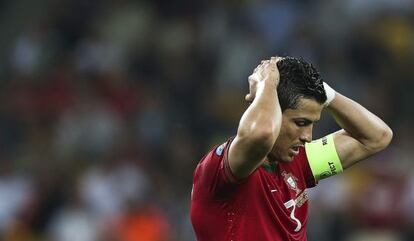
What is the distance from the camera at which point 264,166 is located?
16.4 ft

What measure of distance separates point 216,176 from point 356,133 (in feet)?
3.56

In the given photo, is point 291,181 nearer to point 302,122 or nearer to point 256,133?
point 302,122

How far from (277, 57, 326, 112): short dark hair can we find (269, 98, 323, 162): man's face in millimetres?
28

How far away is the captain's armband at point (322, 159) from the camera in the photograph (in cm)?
546

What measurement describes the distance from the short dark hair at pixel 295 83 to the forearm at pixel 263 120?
0.15 m

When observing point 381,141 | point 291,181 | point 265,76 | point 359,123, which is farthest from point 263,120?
point 381,141

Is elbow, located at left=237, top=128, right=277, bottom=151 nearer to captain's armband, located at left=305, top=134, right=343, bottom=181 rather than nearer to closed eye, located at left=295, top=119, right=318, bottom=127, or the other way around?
closed eye, located at left=295, top=119, right=318, bottom=127

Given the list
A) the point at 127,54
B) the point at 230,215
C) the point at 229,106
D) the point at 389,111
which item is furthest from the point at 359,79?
the point at 230,215

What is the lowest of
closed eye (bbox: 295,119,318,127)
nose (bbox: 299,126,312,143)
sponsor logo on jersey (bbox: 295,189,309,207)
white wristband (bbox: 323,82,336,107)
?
sponsor logo on jersey (bbox: 295,189,309,207)

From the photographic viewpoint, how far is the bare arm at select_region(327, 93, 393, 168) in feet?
18.1

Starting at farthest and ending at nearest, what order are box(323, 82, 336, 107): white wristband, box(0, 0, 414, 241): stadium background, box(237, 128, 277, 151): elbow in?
box(0, 0, 414, 241): stadium background, box(323, 82, 336, 107): white wristband, box(237, 128, 277, 151): elbow

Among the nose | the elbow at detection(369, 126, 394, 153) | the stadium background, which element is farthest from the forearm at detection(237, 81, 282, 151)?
the stadium background

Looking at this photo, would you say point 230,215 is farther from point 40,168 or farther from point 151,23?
point 151,23

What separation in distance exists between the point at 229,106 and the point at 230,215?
24.5ft
